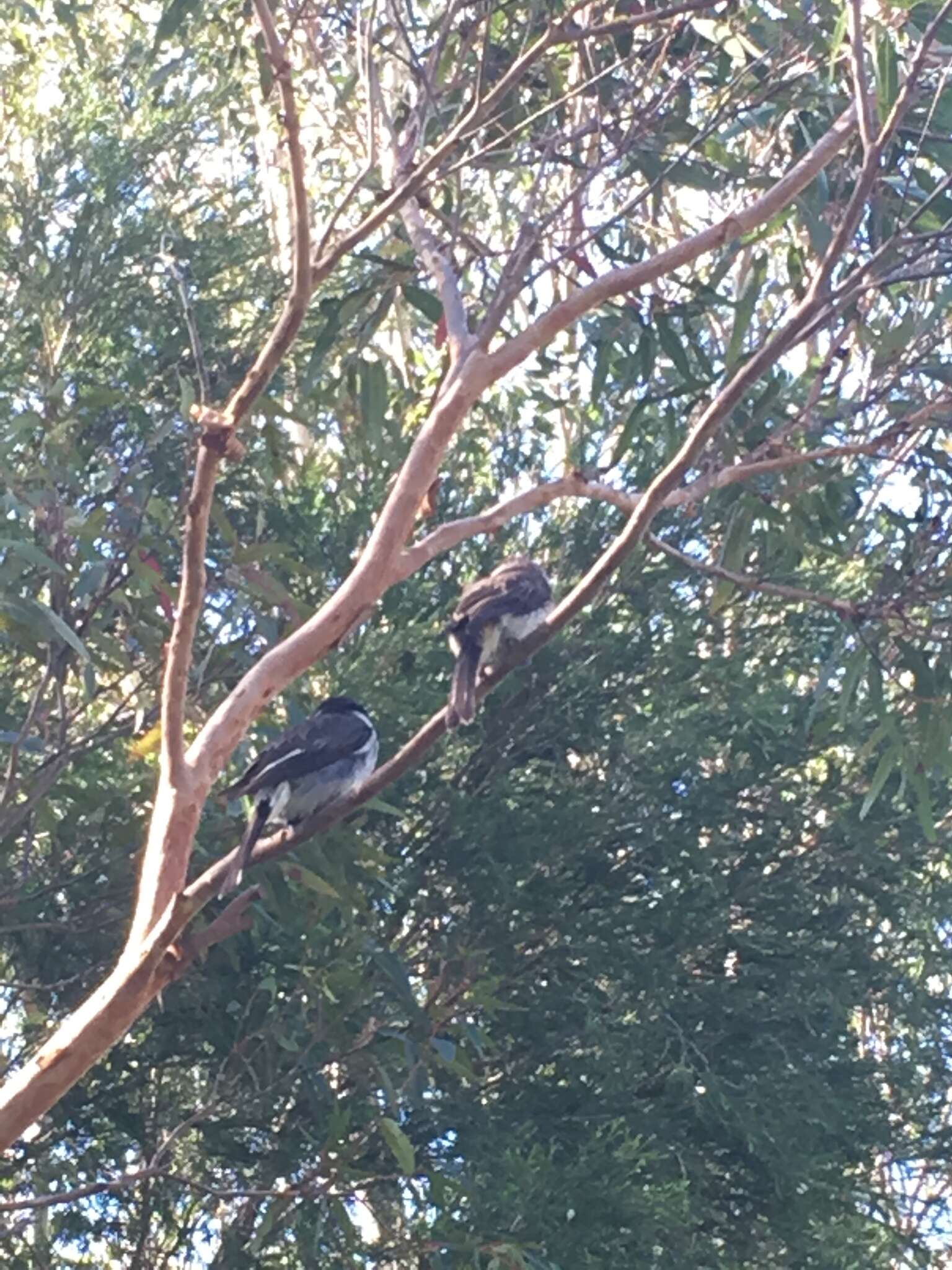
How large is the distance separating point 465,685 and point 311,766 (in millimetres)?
573

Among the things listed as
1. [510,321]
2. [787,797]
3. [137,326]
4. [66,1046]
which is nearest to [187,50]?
[137,326]

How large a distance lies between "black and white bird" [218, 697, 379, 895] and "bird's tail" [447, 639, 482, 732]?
0.35 m

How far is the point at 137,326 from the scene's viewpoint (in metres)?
8.18

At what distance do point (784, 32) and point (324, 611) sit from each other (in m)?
2.42

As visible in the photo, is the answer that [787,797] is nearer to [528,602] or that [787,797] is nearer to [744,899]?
[744,899]

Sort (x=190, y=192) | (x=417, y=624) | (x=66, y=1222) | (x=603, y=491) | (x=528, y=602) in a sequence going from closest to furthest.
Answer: (x=603, y=491), (x=528, y=602), (x=66, y=1222), (x=417, y=624), (x=190, y=192)

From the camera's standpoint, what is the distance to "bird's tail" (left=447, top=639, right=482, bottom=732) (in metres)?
5.06

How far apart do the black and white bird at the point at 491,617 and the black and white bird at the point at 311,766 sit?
0.36m

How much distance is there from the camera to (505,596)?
6406 mm

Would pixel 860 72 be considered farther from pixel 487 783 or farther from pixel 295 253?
pixel 487 783

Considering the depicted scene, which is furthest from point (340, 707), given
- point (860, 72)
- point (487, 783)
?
point (860, 72)

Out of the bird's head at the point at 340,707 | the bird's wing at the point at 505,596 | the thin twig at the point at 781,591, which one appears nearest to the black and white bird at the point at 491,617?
the bird's wing at the point at 505,596

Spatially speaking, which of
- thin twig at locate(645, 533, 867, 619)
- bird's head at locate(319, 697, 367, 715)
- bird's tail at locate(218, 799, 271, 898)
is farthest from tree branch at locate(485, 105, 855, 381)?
bird's head at locate(319, 697, 367, 715)

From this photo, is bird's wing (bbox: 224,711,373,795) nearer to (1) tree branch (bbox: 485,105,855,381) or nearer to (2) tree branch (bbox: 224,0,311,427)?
(1) tree branch (bbox: 485,105,855,381)
